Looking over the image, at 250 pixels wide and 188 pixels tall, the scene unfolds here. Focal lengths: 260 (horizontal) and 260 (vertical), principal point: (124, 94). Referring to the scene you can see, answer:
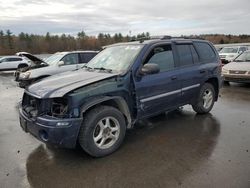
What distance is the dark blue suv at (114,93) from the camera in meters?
3.75

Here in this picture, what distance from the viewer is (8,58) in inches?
948

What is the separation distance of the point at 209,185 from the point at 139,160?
3.65ft

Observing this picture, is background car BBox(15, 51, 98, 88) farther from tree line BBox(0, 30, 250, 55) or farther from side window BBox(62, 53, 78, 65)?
tree line BBox(0, 30, 250, 55)

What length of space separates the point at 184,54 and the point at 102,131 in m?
2.65

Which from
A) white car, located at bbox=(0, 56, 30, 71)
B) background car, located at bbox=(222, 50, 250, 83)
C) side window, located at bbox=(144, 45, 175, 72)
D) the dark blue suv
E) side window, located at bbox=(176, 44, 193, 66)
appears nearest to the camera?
the dark blue suv

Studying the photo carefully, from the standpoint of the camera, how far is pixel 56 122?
3.65 metres

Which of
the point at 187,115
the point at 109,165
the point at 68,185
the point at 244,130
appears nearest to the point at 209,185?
the point at 109,165

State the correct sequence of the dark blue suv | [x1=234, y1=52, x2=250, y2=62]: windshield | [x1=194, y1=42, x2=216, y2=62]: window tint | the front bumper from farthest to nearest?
[x1=234, y1=52, x2=250, y2=62]: windshield < [x1=194, y1=42, x2=216, y2=62]: window tint < the dark blue suv < the front bumper

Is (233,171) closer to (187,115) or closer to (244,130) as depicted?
(244,130)

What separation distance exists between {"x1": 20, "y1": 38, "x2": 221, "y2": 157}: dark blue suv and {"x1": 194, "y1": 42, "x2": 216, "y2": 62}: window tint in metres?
0.03

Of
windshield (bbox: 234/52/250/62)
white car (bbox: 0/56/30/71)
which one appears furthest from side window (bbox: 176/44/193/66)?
white car (bbox: 0/56/30/71)

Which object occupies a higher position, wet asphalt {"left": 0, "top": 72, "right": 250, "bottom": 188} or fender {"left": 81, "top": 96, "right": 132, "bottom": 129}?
fender {"left": 81, "top": 96, "right": 132, "bottom": 129}

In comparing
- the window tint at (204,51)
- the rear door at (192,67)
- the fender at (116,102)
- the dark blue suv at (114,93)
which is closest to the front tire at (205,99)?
the dark blue suv at (114,93)

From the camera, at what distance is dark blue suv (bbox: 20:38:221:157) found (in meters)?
3.75
